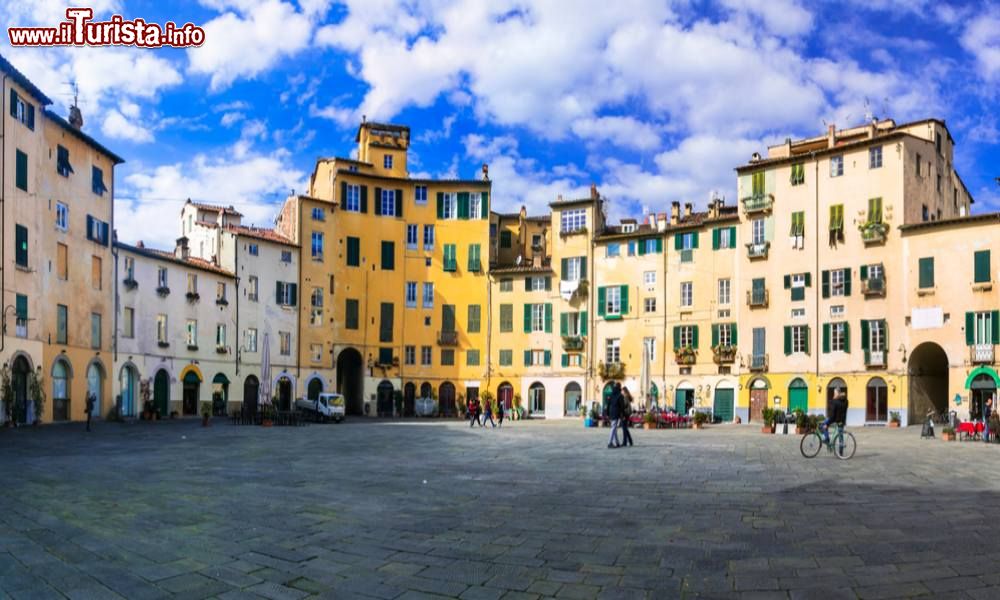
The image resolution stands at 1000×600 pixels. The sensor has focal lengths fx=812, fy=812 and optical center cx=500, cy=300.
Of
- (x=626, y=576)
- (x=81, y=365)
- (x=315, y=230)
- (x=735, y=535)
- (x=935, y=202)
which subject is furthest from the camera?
(x=315, y=230)

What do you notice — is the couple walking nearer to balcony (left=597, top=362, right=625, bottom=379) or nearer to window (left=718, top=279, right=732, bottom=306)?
window (left=718, top=279, right=732, bottom=306)

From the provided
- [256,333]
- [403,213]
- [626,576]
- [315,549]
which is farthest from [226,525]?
[403,213]

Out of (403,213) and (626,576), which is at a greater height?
(403,213)

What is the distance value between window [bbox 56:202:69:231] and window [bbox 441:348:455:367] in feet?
96.9

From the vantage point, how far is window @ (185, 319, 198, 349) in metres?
50.7

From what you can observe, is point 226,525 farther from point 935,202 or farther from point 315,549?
point 935,202

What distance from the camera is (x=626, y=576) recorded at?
7.78 metres

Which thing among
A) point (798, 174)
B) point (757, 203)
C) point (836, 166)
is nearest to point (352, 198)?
point (757, 203)

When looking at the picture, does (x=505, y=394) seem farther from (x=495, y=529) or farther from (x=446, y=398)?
(x=495, y=529)

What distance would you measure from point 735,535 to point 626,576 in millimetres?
2462

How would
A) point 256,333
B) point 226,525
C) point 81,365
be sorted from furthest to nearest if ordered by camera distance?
point 256,333, point 81,365, point 226,525

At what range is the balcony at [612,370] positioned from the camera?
188 ft

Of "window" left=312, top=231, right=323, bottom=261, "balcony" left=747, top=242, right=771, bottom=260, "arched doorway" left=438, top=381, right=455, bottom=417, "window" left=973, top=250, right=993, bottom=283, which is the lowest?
"arched doorway" left=438, top=381, right=455, bottom=417

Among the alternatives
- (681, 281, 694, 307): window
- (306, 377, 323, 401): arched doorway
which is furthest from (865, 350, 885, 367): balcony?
(306, 377, 323, 401): arched doorway
